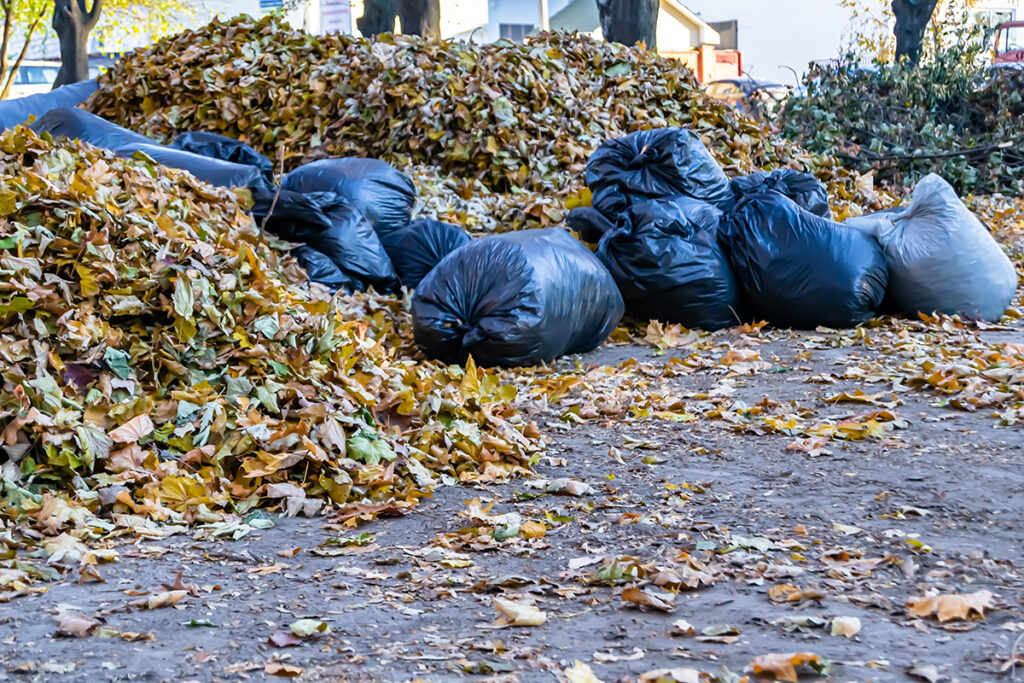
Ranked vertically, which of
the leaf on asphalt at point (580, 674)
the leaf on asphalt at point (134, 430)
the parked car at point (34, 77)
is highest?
the parked car at point (34, 77)

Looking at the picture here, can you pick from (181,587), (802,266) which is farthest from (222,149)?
(181,587)

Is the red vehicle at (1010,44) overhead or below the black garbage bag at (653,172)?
→ overhead

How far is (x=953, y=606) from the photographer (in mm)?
2170

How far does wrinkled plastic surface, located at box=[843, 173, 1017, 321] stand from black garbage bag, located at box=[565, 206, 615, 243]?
4.71 ft

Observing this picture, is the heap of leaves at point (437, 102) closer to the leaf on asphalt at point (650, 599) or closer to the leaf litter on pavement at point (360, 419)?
the leaf litter on pavement at point (360, 419)

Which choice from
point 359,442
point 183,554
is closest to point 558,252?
point 359,442

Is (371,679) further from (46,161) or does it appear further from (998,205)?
(998,205)

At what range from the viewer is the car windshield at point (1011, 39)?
67.8 ft

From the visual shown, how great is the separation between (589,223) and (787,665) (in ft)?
13.6

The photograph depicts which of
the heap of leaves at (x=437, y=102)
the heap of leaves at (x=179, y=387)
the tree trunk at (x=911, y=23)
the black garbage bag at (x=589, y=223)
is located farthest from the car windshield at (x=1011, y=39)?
the heap of leaves at (x=179, y=387)

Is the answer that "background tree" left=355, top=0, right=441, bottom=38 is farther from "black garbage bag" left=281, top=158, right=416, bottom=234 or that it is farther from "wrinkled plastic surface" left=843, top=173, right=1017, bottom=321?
"wrinkled plastic surface" left=843, top=173, right=1017, bottom=321

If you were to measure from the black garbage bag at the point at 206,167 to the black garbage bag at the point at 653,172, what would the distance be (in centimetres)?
185

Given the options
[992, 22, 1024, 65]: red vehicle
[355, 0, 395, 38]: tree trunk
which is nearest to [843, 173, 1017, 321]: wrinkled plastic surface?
[355, 0, 395, 38]: tree trunk

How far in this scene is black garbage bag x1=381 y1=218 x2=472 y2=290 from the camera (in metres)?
5.75
